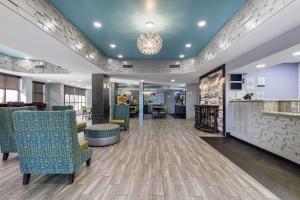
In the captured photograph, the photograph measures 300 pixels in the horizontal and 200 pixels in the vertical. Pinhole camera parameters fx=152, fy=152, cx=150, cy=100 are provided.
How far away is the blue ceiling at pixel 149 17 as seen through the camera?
352 centimetres

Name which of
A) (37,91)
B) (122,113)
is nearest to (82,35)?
(122,113)

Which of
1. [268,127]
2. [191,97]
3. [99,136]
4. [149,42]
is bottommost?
[99,136]

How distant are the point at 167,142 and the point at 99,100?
487 cm

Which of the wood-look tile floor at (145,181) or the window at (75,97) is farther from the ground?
the window at (75,97)

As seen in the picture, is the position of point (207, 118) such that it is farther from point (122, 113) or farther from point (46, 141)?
point (46, 141)

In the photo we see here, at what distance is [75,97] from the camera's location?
52.3ft

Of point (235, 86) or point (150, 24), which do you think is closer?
point (150, 24)

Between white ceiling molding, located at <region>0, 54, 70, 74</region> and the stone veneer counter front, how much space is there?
870cm

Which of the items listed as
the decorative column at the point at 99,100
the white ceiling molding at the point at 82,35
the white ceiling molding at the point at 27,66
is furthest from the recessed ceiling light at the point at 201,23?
the white ceiling molding at the point at 27,66

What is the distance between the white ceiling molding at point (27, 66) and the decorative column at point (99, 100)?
179 cm

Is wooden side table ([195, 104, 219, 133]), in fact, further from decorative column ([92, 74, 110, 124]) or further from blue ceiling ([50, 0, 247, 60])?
decorative column ([92, 74, 110, 124])

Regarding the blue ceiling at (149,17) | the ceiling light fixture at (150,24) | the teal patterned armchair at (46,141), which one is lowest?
the teal patterned armchair at (46,141)

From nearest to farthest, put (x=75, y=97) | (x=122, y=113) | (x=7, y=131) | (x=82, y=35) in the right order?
(x=7, y=131) → (x=82, y=35) → (x=122, y=113) → (x=75, y=97)

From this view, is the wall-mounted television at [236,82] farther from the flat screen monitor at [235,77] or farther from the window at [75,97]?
the window at [75,97]
